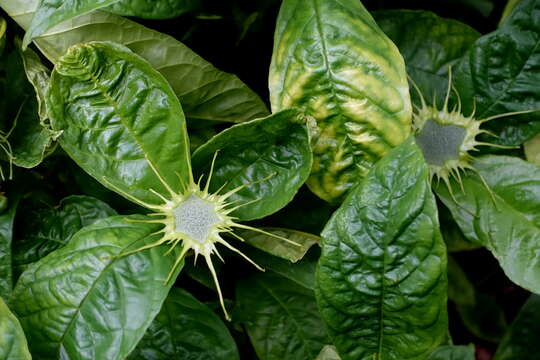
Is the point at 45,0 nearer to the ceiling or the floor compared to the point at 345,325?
nearer to the ceiling

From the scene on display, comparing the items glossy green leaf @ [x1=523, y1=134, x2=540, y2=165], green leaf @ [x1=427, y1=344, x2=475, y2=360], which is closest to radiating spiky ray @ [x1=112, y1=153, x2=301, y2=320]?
green leaf @ [x1=427, y1=344, x2=475, y2=360]

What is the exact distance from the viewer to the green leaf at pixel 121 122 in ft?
1.99

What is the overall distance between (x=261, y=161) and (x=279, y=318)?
0.68ft

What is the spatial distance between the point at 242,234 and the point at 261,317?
12 cm

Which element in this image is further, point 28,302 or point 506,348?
point 506,348

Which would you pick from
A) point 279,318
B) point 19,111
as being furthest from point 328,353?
point 19,111

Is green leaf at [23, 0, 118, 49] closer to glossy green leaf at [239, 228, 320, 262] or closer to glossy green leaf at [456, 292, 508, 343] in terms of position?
glossy green leaf at [239, 228, 320, 262]

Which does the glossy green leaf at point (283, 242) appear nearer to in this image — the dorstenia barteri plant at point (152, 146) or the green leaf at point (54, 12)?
the dorstenia barteri plant at point (152, 146)

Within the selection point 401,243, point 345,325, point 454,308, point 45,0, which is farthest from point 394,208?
point 454,308

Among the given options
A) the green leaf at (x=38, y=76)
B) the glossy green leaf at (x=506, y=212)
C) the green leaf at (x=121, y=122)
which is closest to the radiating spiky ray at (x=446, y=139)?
the glossy green leaf at (x=506, y=212)

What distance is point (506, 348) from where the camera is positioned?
890 mm

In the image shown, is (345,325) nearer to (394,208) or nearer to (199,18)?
(394,208)

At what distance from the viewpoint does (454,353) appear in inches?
27.1

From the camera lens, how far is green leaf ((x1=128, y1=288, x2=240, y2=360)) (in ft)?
2.26
